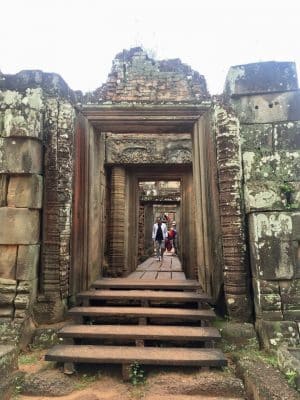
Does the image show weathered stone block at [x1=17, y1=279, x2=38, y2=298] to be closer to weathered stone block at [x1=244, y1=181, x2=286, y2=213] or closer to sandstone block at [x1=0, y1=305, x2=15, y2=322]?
sandstone block at [x1=0, y1=305, x2=15, y2=322]

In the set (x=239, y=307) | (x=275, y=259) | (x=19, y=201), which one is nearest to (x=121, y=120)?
(x=19, y=201)

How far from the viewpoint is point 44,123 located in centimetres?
461

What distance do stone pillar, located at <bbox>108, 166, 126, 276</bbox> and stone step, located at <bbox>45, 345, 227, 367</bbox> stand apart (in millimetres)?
4655

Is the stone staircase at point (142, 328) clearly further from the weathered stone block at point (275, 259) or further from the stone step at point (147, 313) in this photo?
the weathered stone block at point (275, 259)

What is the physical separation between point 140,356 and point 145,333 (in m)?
0.42

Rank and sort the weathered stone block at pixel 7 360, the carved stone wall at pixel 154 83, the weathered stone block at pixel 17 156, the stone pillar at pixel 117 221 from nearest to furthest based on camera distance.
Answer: the weathered stone block at pixel 7 360 → the weathered stone block at pixel 17 156 → the carved stone wall at pixel 154 83 → the stone pillar at pixel 117 221

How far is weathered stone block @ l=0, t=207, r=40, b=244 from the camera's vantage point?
4.20 m

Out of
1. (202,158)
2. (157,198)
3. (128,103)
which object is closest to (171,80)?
(128,103)

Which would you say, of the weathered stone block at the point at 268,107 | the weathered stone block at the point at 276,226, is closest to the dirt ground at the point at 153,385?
the weathered stone block at the point at 276,226

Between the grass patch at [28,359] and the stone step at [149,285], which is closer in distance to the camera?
the grass patch at [28,359]

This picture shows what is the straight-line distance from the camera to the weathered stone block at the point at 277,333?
3677 mm

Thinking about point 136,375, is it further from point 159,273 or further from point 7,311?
point 159,273

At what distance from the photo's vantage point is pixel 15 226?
4.21 m

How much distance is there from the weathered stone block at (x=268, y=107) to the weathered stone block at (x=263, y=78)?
96mm
